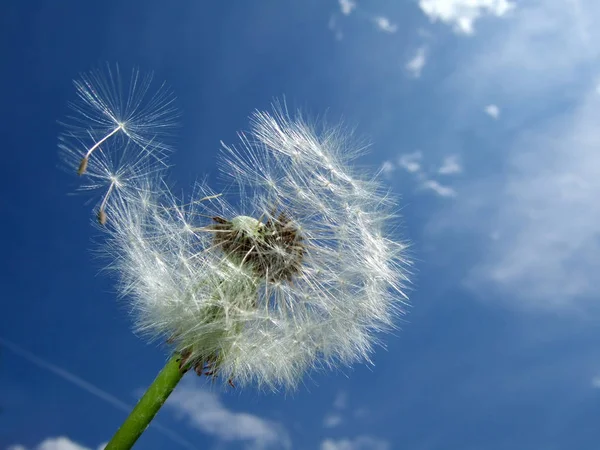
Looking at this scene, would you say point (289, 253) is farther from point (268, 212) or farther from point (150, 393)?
point (150, 393)

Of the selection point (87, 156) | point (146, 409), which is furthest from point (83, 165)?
point (146, 409)

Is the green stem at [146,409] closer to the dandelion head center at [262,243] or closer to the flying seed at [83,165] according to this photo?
the dandelion head center at [262,243]

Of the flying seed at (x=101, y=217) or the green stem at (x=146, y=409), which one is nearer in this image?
the green stem at (x=146, y=409)

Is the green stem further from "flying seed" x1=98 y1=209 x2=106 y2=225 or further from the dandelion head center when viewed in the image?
"flying seed" x1=98 y1=209 x2=106 y2=225

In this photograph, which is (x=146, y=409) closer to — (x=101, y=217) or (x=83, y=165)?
(x=101, y=217)

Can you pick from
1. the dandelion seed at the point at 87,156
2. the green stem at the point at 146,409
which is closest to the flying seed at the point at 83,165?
the dandelion seed at the point at 87,156

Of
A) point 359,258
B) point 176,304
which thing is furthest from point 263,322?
point 359,258
